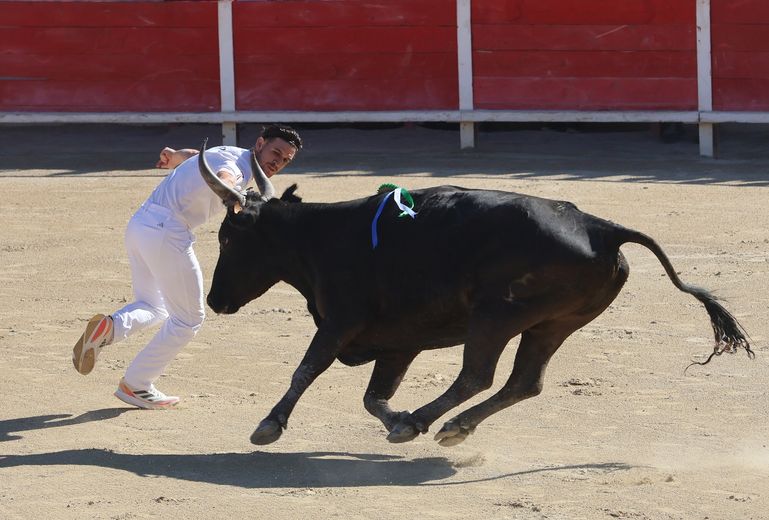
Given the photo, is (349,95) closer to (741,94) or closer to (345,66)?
(345,66)

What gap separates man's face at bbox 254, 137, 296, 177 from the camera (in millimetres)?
5125

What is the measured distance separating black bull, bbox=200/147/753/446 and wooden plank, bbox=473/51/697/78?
6179 mm

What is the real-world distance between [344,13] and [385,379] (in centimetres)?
677

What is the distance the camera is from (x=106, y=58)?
38.4 feet

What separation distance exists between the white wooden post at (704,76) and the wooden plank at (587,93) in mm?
62

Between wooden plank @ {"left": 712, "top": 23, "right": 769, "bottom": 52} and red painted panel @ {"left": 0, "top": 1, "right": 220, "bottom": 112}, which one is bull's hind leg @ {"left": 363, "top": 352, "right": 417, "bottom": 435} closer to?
wooden plank @ {"left": 712, "top": 23, "right": 769, "bottom": 52}

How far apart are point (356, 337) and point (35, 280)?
10.7 ft

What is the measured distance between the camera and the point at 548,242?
4.46 meters

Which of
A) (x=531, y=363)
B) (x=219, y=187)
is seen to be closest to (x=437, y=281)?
(x=531, y=363)

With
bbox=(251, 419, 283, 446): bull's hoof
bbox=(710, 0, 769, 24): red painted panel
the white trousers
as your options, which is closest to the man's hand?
the white trousers

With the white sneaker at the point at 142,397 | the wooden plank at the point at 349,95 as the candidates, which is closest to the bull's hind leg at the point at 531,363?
the white sneaker at the point at 142,397

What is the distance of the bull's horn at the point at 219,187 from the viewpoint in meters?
4.92

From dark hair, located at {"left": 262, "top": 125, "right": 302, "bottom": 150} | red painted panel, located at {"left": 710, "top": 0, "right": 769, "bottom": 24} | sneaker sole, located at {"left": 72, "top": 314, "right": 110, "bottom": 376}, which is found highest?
red painted panel, located at {"left": 710, "top": 0, "right": 769, "bottom": 24}

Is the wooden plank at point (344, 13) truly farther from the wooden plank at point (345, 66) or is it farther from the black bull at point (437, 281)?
the black bull at point (437, 281)
